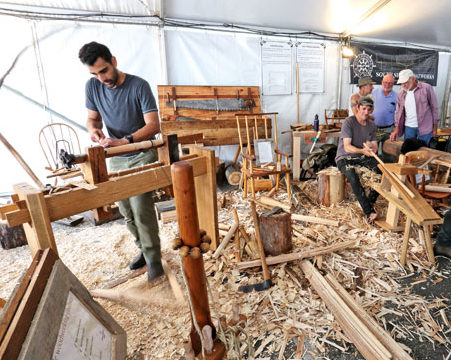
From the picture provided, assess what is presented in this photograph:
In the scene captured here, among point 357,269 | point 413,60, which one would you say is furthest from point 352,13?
point 357,269

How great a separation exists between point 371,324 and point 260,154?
137 inches

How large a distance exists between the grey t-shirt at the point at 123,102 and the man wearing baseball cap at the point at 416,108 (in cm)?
493

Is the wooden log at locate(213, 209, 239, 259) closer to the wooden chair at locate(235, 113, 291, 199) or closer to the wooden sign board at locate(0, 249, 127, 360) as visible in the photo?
the wooden sign board at locate(0, 249, 127, 360)

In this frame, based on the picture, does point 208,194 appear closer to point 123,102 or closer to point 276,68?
point 123,102

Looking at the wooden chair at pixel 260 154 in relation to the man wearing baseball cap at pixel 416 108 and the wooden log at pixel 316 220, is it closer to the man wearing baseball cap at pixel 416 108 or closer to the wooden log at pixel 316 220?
the wooden log at pixel 316 220

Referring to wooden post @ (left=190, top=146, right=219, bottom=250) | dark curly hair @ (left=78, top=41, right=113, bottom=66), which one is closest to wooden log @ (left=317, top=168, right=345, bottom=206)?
wooden post @ (left=190, top=146, right=219, bottom=250)

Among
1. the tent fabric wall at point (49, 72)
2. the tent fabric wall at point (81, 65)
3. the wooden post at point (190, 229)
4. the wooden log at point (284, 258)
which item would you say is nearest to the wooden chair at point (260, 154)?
the tent fabric wall at point (81, 65)

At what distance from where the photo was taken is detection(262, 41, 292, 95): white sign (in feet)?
19.7

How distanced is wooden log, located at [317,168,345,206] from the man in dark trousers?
279 cm

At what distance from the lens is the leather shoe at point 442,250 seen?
2.71 m

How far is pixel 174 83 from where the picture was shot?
17.8ft

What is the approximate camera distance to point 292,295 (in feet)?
7.30

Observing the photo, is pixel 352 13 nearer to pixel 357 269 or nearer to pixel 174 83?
pixel 174 83

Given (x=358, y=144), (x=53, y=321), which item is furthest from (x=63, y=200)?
(x=358, y=144)
